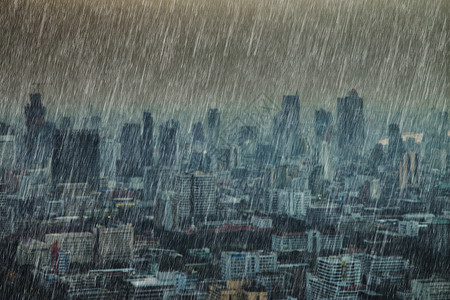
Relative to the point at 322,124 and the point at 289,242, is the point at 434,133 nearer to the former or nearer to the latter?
the point at 289,242

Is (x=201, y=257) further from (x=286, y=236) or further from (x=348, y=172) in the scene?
(x=348, y=172)

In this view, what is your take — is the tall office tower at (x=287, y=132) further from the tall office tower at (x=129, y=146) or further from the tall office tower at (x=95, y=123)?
the tall office tower at (x=95, y=123)

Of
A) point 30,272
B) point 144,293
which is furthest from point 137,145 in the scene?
point 144,293

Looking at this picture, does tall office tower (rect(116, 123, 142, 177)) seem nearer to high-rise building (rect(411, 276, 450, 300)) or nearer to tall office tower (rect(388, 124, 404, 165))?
tall office tower (rect(388, 124, 404, 165))

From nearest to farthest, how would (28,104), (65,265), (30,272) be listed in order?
(30,272) → (65,265) → (28,104)

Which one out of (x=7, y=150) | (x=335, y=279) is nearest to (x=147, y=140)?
(x=7, y=150)

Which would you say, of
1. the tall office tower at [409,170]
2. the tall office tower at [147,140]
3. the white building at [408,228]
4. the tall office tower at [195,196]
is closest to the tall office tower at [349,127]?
the tall office tower at [409,170]

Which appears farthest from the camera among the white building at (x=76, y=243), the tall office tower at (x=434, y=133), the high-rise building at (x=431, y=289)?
the tall office tower at (x=434, y=133)
